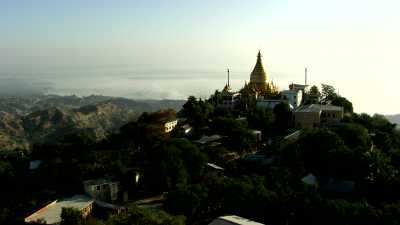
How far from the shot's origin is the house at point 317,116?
26.5 meters

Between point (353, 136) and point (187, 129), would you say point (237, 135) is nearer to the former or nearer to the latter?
point (187, 129)

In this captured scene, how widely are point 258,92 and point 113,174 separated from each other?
14.7 meters

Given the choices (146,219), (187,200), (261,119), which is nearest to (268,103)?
(261,119)

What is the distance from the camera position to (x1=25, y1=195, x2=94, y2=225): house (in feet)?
55.5

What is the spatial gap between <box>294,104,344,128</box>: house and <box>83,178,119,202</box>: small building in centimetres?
1213

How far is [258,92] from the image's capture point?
32344mm

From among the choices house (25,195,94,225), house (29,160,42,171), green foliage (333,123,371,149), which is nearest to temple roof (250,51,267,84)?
green foliage (333,123,371,149)

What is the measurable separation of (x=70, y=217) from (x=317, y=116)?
52.8 feet

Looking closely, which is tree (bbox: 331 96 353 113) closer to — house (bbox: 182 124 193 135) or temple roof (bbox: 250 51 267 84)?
temple roof (bbox: 250 51 267 84)

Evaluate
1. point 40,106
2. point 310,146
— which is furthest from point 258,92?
point 40,106

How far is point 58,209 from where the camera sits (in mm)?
17750

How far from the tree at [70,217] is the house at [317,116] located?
1528cm

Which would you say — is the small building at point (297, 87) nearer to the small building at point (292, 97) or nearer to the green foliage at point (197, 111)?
the small building at point (292, 97)

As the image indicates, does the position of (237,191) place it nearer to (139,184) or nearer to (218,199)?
(218,199)
